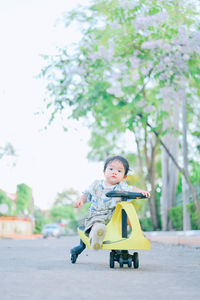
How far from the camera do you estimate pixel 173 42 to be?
12984 mm

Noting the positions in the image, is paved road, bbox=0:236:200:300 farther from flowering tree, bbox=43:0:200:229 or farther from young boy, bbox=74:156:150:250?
flowering tree, bbox=43:0:200:229

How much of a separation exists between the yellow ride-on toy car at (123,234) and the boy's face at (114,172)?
48 cm

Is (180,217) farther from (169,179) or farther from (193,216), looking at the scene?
(169,179)

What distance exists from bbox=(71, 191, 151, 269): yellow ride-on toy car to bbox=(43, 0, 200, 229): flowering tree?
294 inches

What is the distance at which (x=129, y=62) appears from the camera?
46.2 feet

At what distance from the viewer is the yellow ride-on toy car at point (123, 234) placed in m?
5.63

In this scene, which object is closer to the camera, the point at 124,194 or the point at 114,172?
the point at 124,194

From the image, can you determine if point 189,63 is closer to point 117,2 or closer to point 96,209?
point 117,2

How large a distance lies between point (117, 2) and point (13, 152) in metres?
19.2

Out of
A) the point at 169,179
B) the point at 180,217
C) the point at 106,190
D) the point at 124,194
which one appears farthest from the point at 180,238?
the point at 124,194

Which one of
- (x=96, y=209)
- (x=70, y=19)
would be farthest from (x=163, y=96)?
(x=96, y=209)

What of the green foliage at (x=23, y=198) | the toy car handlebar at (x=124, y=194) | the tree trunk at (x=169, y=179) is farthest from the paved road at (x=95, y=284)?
the green foliage at (x=23, y=198)

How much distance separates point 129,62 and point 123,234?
884cm

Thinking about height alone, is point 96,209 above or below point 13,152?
below
